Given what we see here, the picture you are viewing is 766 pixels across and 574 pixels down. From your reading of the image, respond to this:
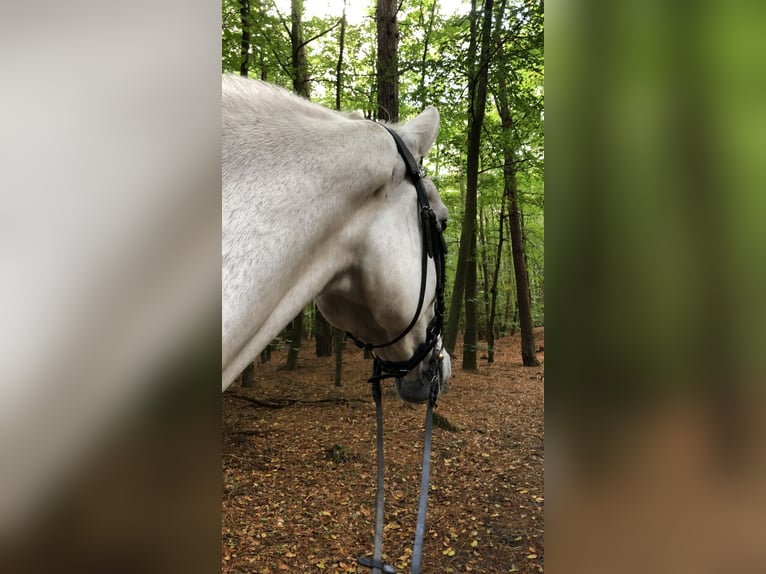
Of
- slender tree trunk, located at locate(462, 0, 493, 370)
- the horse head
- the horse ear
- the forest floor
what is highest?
slender tree trunk, located at locate(462, 0, 493, 370)

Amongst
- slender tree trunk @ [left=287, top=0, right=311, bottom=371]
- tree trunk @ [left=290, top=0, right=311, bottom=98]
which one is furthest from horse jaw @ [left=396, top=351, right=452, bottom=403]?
tree trunk @ [left=290, top=0, right=311, bottom=98]

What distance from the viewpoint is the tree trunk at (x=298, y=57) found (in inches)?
145

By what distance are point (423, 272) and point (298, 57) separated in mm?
3321

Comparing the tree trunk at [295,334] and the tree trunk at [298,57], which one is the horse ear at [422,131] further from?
the tree trunk at [295,334]

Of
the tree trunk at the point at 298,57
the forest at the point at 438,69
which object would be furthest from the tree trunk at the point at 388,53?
the tree trunk at the point at 298,57

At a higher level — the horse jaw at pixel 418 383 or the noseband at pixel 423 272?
the noseband at pixel 423 272

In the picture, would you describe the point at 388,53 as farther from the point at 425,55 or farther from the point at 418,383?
the point at 418,383

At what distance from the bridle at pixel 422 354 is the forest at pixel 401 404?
1.14 m

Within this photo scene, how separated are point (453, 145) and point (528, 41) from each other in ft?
5.23

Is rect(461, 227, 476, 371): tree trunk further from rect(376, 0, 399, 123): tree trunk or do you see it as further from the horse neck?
the horse neck

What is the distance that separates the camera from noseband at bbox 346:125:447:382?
1.29m

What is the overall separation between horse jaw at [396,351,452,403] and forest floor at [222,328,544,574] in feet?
4.88
